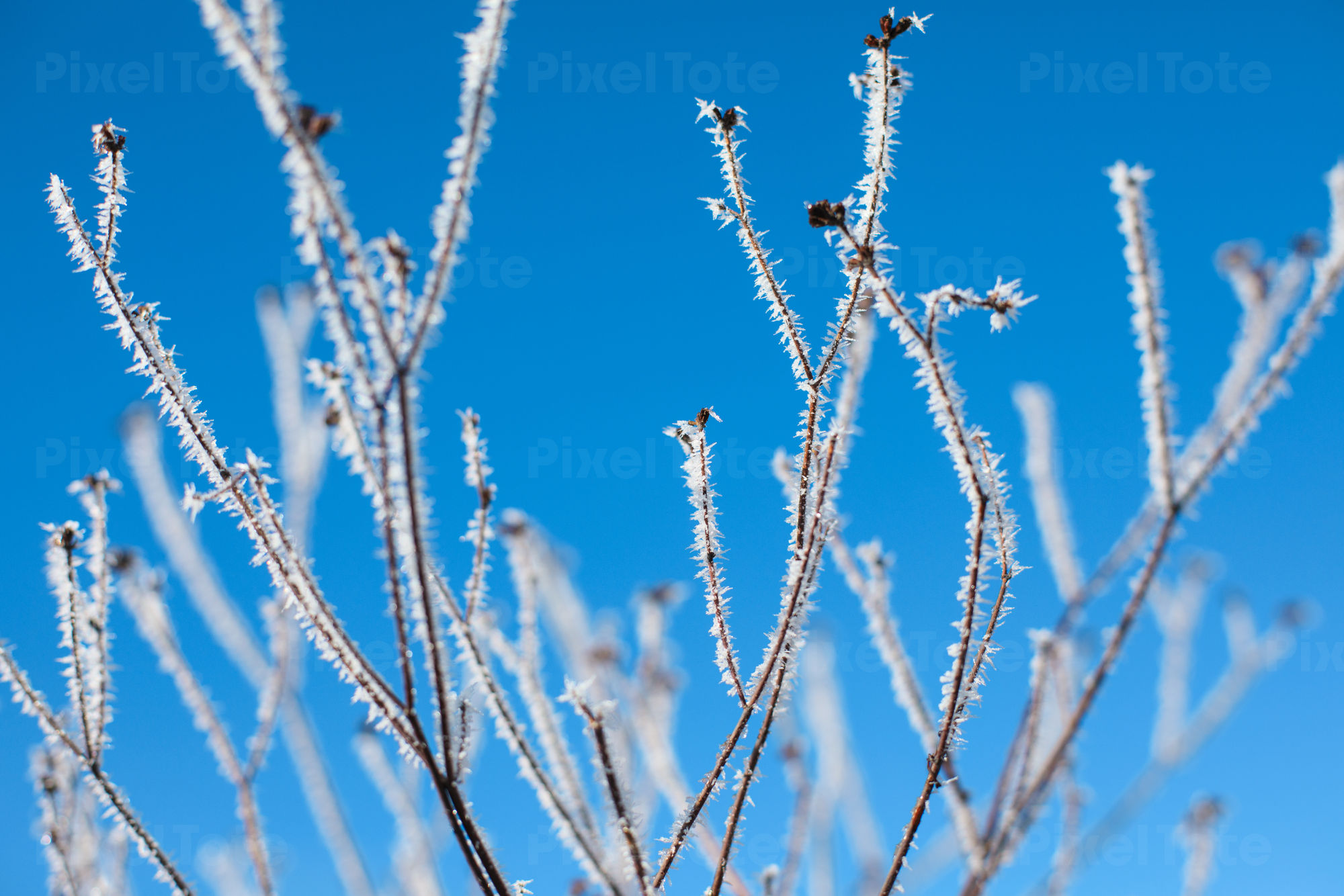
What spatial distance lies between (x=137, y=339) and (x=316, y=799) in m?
1.78

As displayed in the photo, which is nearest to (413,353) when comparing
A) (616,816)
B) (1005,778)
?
(616,816)

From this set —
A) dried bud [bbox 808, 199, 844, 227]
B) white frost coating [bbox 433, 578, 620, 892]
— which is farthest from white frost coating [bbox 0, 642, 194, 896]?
dried bud [bbox 808, 199, 844, 227]

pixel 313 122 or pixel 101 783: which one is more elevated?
pixel 313 122

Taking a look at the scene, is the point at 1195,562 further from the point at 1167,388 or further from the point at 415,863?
the point at 415,863

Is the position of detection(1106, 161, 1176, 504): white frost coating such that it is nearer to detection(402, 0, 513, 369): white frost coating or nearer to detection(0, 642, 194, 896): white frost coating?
detection(402, 0, 513, 369): white frost coating

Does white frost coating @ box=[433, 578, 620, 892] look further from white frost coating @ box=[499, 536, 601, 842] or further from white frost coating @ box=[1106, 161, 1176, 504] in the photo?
white frost coating @ box=[1106, 161, 1176, 504]

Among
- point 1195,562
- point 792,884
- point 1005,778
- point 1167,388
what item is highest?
point 1195,562

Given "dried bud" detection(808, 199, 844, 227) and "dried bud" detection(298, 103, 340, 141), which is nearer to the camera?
"dried bud" detection(298, 103, 340, 141)

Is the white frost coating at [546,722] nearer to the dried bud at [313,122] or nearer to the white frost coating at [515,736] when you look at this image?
the white frost coating at [515,736]

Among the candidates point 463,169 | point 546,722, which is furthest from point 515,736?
point 463,169

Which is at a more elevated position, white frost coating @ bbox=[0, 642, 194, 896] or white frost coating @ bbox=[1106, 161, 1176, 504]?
white frost coating @ bbox=[1106, 161, 1176, 504]

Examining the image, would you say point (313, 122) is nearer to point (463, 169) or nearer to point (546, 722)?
point (463, 169)

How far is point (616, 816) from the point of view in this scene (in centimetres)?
159

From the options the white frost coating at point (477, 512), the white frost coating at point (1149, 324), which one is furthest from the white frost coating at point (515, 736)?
the white frost coating at point (1149, 324)
